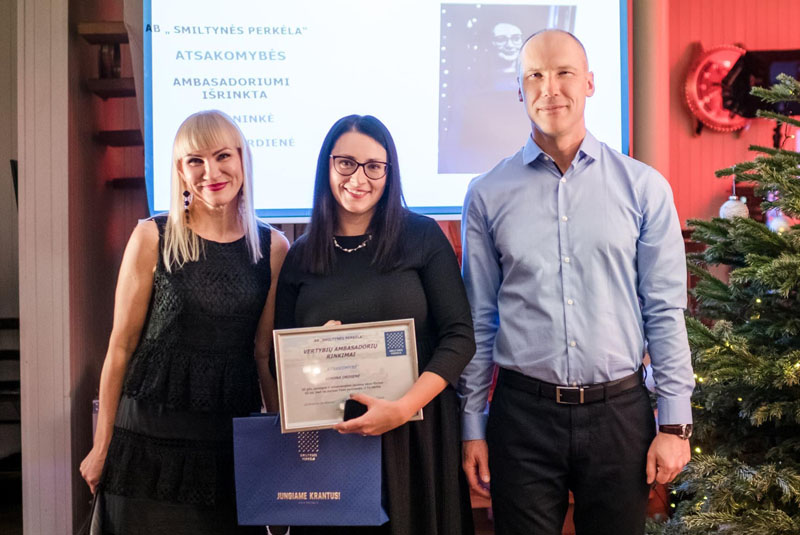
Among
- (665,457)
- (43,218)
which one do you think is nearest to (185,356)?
(665,457)

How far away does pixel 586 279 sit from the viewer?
158 centimetres

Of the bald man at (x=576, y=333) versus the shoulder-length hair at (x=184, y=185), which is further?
the shoulder-length hair at (x=184, y=185)

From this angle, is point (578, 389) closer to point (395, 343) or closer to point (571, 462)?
point (571, 462)

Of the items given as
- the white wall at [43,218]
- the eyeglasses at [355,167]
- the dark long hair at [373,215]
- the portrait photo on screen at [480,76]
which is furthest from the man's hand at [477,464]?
the white wall at [43,218]

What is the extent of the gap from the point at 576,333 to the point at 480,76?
1.58 metres

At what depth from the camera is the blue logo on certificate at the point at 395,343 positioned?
59.1 inches

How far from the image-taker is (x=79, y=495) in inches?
108

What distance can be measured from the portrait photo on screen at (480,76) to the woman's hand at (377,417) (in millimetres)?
1530

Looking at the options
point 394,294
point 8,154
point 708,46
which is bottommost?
point 394,294

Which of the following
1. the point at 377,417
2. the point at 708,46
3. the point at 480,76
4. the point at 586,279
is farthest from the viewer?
the point at 708,46

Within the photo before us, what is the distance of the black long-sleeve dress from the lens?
1.57m

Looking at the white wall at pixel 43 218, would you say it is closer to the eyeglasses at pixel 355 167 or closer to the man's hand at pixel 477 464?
the eyeglasses at pixel 355 167

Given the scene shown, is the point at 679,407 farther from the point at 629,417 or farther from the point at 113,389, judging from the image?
the point at 113,389

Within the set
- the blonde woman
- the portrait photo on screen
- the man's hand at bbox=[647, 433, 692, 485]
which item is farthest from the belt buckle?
the portrait photo on screen
